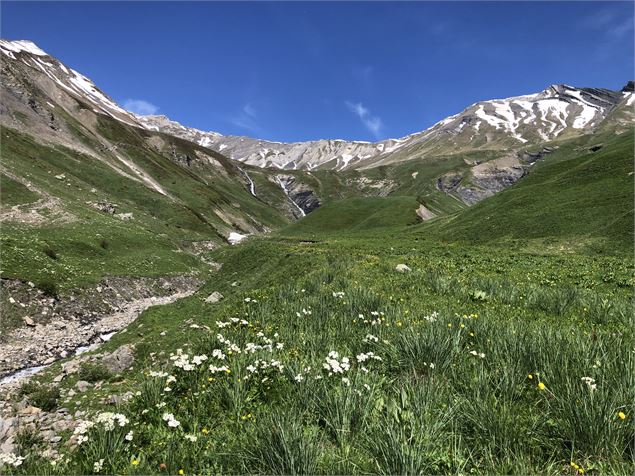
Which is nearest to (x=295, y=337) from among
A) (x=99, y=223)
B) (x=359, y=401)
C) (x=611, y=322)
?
(x=359, y=401)

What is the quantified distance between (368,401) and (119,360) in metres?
12.4

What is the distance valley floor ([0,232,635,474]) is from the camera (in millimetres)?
5223

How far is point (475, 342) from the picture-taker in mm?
9266

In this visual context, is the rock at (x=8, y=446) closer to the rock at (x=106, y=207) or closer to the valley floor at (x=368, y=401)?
the valley floor at (x=368, y=401)

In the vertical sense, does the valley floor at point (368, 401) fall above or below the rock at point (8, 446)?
above

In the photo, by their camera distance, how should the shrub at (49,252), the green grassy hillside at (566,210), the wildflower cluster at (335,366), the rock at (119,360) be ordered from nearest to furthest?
1. the wildflower cluster at (335,366)
2. the rock at (119,360)
3. the shrub at (49,252)
4. the green grassy hillside at (566,210)

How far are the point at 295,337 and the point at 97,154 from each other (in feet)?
345

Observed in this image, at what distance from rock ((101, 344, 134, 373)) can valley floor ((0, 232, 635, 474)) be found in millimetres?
1381

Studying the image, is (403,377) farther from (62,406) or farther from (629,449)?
(62,406)

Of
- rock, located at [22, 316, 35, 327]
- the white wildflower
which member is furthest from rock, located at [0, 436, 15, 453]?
rock, located at [22, 316, 35, 327]

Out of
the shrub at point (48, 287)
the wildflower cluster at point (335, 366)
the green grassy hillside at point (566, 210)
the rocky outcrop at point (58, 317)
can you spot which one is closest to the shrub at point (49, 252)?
the rocky outcrop at point (58, 317)

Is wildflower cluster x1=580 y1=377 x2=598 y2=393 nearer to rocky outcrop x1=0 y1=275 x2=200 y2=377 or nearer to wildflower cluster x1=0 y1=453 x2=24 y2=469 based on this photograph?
wildflower cluster x1=0 y1=453 x2=24 y2=469

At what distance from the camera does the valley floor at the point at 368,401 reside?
5.22 meters

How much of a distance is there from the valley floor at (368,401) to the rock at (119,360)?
1.38m
